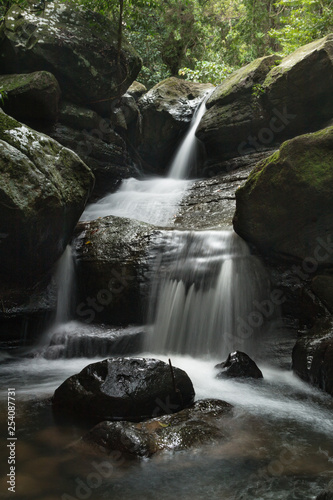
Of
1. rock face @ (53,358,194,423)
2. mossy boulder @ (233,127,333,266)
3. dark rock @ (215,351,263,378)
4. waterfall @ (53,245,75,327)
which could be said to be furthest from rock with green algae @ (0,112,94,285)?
dark rock @ (215,351,263,378)

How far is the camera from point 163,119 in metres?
12.8

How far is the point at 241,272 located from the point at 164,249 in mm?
1398

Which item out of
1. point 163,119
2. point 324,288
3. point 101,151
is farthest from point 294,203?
point 163,119

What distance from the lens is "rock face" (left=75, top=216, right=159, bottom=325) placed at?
6.45 metres

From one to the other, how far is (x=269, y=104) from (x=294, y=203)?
5.82m

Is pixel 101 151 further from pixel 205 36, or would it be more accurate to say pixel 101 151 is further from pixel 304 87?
pixel 205 36

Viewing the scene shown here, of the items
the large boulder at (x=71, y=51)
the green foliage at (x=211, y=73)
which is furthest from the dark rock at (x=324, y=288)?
the green foliage at (x=211, y=73)

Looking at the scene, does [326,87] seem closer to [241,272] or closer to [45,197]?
[241,272]

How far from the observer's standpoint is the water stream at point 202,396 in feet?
8.34

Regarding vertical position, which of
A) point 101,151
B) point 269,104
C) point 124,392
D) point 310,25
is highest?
point 310,25

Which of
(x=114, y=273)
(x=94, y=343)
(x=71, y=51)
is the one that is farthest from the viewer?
(x=71, y=51)

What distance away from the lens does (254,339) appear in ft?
18.9

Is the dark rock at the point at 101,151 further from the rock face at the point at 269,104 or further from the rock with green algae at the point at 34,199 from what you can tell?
the rock with green algae at the point at 34,199

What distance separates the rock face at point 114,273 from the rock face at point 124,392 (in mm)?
2554
